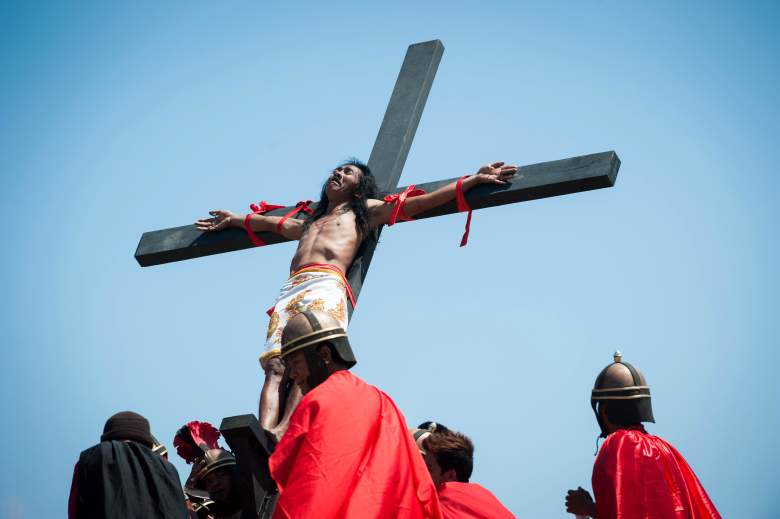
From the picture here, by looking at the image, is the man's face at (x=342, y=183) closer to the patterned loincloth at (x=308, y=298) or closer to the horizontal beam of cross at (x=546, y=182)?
the horizontal beam of cross at (x=546, y=182)

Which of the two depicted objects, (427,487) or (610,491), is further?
(610,491)

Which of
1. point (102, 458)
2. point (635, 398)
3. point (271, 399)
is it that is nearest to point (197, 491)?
point (271, 399)

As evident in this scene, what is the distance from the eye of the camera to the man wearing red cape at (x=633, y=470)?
527 cm

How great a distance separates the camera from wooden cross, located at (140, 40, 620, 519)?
16.6 ft

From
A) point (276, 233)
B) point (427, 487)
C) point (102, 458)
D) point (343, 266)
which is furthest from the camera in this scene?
point (276, 233)

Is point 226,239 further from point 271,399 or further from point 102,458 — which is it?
point 102,458

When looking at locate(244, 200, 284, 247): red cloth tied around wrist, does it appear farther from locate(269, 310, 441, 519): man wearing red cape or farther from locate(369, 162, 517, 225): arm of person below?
locate(269, 310, 441, 519): man wearing red cape

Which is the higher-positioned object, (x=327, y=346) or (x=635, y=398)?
(x=635, y=398)

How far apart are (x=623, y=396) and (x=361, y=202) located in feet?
Answer: 6.95

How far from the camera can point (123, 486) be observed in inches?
194

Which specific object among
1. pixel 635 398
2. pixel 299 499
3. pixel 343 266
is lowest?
pixel 299 499

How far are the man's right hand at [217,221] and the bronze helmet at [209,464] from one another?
1.86 meters

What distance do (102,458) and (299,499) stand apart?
130 cm

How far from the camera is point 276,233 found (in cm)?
741
